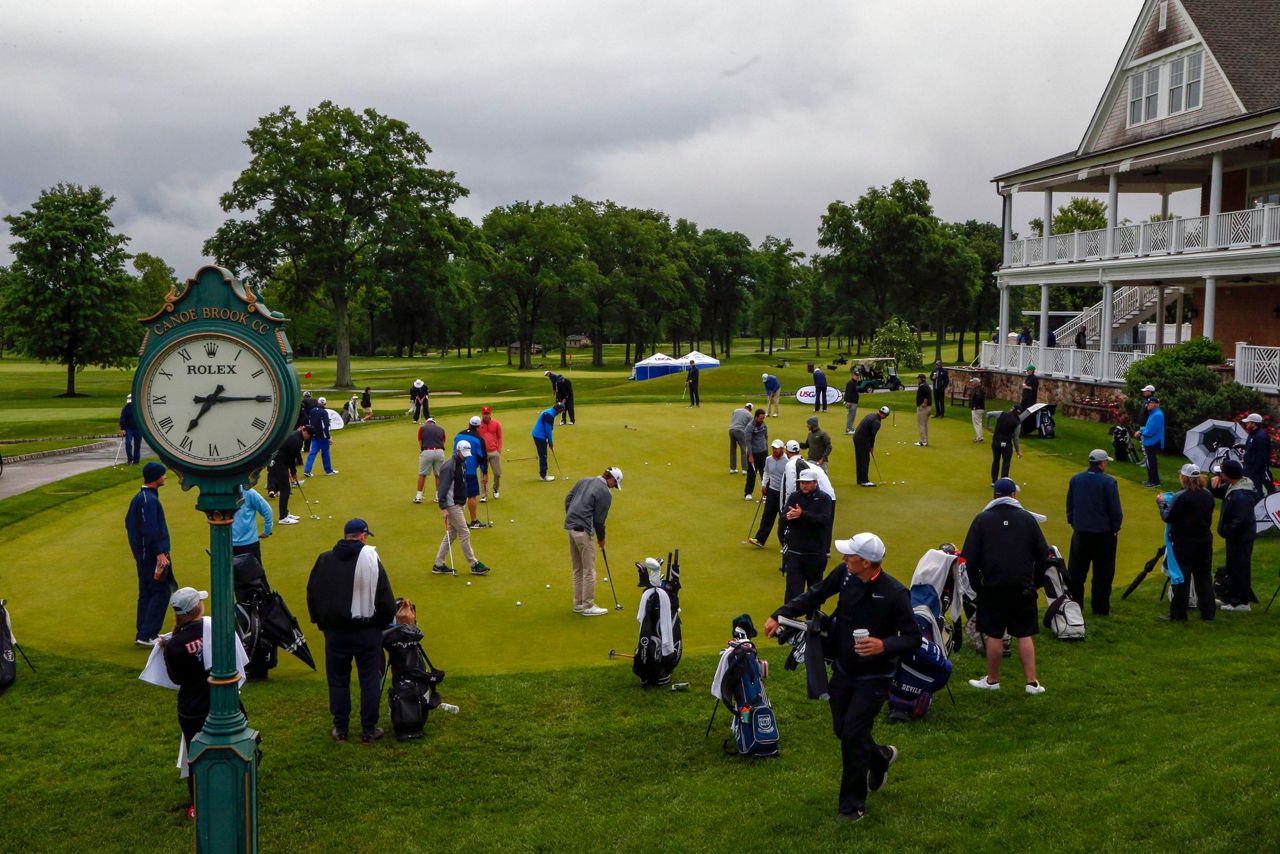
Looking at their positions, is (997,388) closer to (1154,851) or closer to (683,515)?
(683,515)

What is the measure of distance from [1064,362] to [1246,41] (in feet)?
38.4

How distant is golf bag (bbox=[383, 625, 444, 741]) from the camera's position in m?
9.50

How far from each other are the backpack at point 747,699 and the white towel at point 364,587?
3083 millimetres

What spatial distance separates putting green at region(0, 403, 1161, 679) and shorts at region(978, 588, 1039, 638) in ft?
10.6

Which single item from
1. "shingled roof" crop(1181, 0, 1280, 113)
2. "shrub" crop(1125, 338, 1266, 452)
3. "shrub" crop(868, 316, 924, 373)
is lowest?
"shrub" crop(1125, 338, 1266, 452)

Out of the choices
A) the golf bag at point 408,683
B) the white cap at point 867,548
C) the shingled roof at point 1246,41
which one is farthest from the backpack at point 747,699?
the shingled roof at point 1246,41

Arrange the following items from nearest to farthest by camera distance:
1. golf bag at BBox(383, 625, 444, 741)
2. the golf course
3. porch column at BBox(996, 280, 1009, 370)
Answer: the golf course < golf bag at BBox(383, 625, 444, 741) < porch column at BBox(996, 280, 1009, 370)

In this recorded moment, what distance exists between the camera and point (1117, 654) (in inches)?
465

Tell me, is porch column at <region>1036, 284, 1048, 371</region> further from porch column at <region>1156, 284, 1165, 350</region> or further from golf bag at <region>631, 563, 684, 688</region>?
golf bag at <region>631, 563, 684, 688</region>

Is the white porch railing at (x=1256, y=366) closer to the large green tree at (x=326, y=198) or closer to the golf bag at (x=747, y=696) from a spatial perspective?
the golf bag at (x=747, y=696)

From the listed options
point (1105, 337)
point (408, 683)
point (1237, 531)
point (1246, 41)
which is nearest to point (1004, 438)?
point (1237, 531)

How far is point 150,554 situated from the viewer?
12328 mm

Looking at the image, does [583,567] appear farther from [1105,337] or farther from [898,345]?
[898,345]

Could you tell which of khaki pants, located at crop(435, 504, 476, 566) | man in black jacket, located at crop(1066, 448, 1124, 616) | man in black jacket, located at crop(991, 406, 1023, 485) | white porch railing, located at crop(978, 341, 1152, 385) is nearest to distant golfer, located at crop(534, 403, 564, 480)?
A: khaki pants, located at crop(435, 504, 476, 566)
